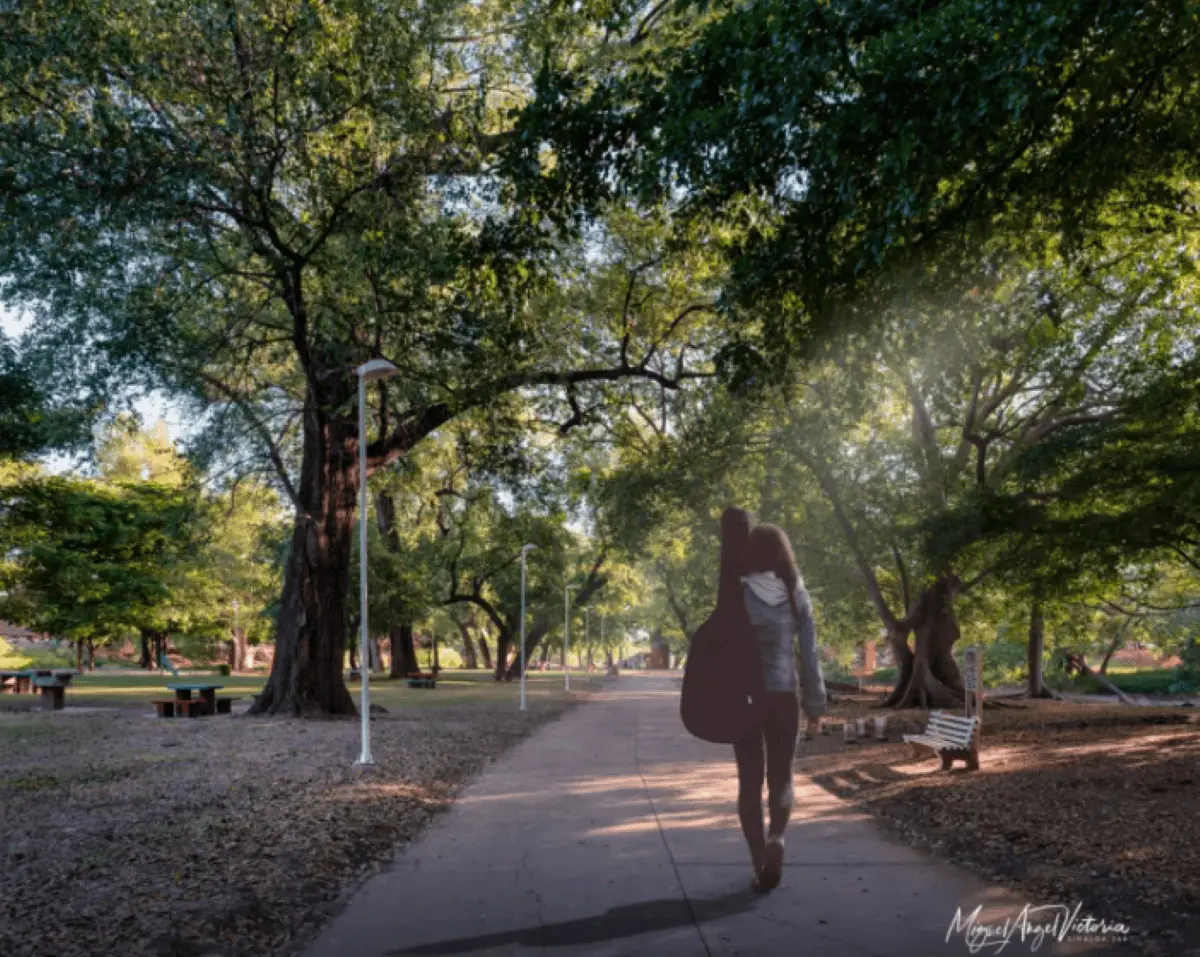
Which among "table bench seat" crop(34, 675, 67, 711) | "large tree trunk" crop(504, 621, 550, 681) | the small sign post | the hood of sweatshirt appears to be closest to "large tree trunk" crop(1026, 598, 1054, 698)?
the small sign post

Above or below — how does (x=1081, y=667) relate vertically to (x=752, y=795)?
below

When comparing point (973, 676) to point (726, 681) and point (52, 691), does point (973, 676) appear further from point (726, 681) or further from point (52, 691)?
point (52, 691)

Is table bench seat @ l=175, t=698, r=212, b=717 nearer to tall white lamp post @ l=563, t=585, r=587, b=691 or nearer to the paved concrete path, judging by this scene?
the paved concrete path

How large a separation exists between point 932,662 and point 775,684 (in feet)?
76.3

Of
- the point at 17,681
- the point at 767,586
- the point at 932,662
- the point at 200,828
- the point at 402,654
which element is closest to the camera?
the point at 767,586

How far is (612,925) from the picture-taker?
4.93 m

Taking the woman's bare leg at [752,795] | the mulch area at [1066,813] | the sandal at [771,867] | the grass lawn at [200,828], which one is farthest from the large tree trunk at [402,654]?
the sandal at [771,867]

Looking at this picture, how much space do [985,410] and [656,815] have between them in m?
17.2

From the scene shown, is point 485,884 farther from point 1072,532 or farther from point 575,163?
point 1072,532

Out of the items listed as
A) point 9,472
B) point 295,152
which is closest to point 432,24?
point 295,152

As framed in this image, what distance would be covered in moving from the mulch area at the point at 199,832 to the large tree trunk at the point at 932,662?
15.0 meters

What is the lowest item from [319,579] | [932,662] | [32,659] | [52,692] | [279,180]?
[932,662]

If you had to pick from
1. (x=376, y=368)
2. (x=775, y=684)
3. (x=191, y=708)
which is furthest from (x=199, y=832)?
(x=191, y=708)

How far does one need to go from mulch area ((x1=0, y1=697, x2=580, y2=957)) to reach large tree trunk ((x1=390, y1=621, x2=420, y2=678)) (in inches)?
1268
